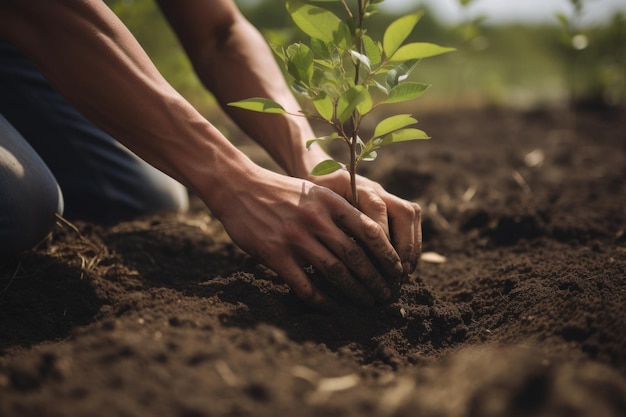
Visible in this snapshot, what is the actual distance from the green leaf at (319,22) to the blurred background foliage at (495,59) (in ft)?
2.24

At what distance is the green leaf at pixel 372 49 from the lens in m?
1.39

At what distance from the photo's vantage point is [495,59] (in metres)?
9.04

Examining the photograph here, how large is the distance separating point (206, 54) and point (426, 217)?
1.17 m

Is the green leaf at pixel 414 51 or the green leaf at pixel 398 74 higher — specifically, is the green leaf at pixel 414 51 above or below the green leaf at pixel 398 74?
above

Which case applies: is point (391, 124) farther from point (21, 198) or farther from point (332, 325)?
point (21, 198)

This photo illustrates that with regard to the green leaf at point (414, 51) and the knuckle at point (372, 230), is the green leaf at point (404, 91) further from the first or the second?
the knuckle at point (372, 230)

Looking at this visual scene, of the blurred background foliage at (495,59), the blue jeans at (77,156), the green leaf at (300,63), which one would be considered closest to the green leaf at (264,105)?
the green leaf at (300,63)

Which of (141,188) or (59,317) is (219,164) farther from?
(141,188)

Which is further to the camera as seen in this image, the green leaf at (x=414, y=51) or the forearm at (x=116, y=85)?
the forearm at (x=116, y=85)

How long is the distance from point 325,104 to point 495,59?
8490mm

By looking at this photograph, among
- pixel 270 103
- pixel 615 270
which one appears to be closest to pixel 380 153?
pixel 615 270

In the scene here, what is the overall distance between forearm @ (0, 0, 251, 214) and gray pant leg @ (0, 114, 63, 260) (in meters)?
0.45

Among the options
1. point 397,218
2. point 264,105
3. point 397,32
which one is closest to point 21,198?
point 264,105

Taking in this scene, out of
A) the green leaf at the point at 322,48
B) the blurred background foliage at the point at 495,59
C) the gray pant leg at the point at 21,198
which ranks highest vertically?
the green leaf at the point at 322,48
